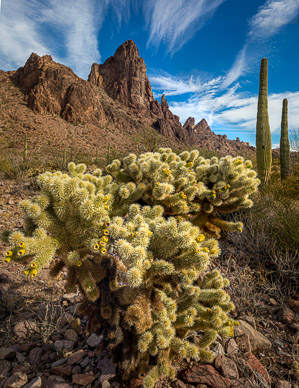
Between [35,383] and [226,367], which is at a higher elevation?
[35,383]

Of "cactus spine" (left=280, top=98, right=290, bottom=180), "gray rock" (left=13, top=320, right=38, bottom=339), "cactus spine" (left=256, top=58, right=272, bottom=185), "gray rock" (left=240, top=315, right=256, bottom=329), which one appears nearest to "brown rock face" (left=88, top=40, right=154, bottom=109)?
"cactus spine" (left=280, top=98, right=290, bottom=180)

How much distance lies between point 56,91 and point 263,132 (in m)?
59.9

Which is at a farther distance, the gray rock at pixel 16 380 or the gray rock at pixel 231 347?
the gray rock at pixel 231 347

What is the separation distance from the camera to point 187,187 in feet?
9.59

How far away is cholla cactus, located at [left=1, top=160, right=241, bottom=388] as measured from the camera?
6.11 feet

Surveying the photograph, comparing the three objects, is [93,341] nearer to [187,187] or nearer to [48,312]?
[48,312]

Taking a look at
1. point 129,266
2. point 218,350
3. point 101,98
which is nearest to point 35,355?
point 129,266

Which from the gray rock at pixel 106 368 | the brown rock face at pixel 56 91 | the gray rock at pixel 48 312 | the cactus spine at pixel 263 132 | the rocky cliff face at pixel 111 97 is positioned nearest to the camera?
the gray rock at pixel 106 368

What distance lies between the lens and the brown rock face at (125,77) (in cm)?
8712

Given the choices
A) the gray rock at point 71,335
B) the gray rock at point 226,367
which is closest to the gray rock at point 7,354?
the gray rock at point 71,335

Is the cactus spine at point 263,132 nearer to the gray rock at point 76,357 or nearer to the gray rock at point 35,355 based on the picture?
the gray rock at point 76,357

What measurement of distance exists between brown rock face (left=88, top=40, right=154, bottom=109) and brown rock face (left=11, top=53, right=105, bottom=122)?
995 inches

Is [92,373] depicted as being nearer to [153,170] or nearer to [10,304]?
[10,304]

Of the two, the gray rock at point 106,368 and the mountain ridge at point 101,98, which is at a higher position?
the mountain ridge at point 101,98
